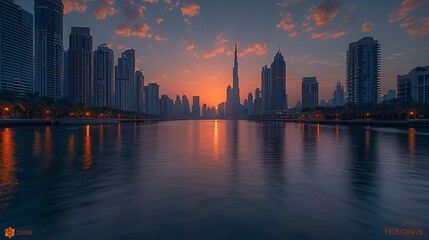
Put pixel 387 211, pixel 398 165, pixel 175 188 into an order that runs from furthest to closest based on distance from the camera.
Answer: pixel 398 165
pixel 175 188
pixel 387 211

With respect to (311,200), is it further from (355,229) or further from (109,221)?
(109,221)

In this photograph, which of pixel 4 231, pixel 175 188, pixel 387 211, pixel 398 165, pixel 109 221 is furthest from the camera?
pixel 398 165

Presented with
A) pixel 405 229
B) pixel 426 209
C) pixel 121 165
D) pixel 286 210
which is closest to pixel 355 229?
pixel 405 229

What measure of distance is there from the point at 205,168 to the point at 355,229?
39.9ft

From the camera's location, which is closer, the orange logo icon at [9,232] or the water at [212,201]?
the orange logo icon at [9,232]

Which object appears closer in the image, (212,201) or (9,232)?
(9,232)

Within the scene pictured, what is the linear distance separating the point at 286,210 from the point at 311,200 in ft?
6.50

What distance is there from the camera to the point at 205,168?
18.9 m

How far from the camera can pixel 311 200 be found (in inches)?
443

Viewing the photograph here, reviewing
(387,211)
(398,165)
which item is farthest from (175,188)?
(398,165)

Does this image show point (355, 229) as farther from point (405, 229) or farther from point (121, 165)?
point (121, 165)

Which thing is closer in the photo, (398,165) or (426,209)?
(426,209)

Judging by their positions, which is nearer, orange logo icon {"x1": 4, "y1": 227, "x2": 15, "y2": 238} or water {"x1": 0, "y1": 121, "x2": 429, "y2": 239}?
orange logo icon {"x1": 4, "y1": 227, "x2": 15, "y2": 238}

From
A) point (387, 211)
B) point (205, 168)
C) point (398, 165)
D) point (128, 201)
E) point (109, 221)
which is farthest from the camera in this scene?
point (398, 165)
